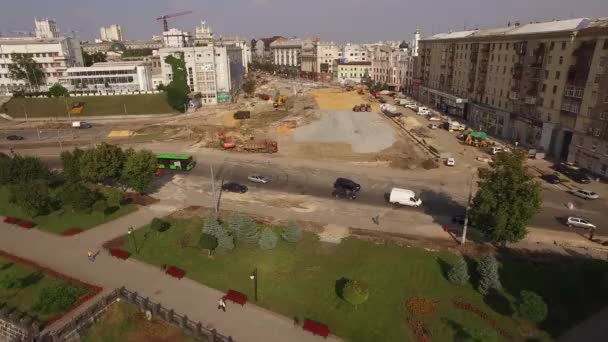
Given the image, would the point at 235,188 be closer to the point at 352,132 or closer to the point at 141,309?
the point at 141,309

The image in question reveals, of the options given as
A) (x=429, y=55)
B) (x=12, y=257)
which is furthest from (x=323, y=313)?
(x=429, y=55)

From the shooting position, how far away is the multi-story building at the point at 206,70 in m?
114

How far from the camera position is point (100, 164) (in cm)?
4562

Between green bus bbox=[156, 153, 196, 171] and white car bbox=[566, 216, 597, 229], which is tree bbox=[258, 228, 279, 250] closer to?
green bus bbox=[156, 153, 196, 171]

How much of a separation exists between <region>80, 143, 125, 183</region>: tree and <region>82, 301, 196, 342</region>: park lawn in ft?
75.0

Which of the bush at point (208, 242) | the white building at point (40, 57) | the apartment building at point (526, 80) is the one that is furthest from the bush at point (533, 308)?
the white building at point (40, 57)

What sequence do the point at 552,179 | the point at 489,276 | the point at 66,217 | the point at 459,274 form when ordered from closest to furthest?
the point at 489,276 → the point at 459,274 → the point at 66,217 → the point at 552,179

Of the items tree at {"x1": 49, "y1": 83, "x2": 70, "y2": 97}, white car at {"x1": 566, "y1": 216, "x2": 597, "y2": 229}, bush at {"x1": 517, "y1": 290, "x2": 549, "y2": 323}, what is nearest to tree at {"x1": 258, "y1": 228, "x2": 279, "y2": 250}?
bush at {"x1": 517, "y1": 290, "x2": 549, "y2": 323}

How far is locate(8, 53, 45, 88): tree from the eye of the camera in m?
115

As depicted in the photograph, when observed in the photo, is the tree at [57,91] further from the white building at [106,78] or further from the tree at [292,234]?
the tree at [292,234]

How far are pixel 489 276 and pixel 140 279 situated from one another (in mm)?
28357

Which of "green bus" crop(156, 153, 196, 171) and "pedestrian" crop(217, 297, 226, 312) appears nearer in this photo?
"pedestrian" crop(217, 297, 226, 312)

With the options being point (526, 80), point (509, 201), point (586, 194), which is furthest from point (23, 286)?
point (526, 80)

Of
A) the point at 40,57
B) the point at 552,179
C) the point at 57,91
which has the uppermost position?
the point at 40,57
